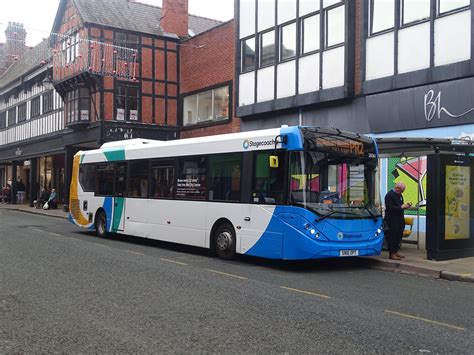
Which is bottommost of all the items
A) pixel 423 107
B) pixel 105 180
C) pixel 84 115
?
pixel 105 180

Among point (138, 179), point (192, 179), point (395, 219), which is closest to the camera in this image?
point (395, 219)

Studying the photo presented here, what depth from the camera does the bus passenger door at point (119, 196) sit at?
579 inches

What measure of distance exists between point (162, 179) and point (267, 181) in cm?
401

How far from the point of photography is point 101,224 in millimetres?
15859

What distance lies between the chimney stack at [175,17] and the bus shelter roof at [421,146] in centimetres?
1952

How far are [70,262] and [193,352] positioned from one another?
6.10 meters

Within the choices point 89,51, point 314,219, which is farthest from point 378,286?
point 89,51

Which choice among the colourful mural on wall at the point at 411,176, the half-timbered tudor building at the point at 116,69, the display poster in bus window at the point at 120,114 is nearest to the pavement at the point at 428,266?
the colourful mural on wall at the point at 411,176

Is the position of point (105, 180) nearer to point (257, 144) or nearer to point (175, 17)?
point (257, 144)

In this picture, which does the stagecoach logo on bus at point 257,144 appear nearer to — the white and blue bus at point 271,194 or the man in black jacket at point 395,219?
the white and blue bus at point 271,194

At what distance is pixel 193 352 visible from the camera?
4828 mm

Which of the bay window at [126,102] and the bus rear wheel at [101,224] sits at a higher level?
the bay window at [126,102]

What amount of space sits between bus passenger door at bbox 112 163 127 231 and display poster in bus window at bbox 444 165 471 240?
8.67m

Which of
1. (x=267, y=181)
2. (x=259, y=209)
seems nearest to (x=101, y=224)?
(x=259, y=209)
